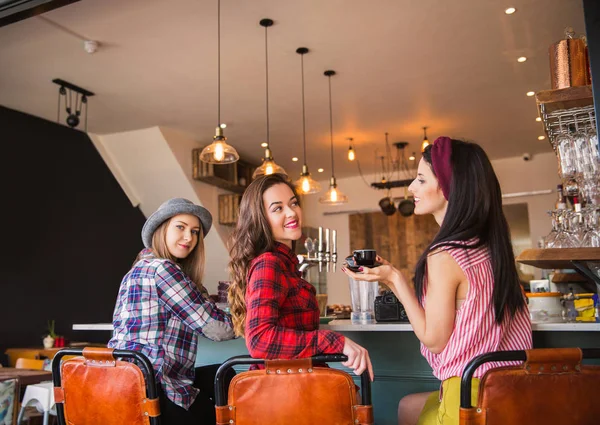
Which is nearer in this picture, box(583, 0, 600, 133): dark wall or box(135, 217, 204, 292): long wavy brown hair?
box(583, 0, 600, 133): dark wall

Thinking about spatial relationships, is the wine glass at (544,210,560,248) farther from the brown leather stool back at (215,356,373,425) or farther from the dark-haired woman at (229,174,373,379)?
the brown leather stool back at (215,356,373,425)

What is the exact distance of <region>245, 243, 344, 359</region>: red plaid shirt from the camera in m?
1.62

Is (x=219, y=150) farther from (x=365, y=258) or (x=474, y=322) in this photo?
(x=474, y=322)

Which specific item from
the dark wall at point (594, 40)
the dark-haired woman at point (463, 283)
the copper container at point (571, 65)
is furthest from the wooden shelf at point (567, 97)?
the dark-haired woman at point (463, 283)

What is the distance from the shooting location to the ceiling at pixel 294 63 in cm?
407

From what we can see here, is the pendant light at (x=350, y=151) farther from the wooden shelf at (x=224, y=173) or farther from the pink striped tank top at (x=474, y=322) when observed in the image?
the pink striped tank top at (x=474, y=322)

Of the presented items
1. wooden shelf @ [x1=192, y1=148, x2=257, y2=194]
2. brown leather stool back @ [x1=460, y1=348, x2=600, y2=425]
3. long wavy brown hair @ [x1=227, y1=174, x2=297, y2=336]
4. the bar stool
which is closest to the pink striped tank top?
brown leather stool back @ [x1=460, y1=348, x2=600, y2=425]

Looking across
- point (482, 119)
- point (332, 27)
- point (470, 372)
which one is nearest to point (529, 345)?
point (470, 372)

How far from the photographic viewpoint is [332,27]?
4312 mm

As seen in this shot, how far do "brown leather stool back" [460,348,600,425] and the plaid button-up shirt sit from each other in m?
1.05

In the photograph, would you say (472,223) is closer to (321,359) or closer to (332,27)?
(321,359)

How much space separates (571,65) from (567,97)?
0.62 ft

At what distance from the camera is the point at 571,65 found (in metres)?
2.30

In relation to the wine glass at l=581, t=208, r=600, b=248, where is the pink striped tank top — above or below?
below
